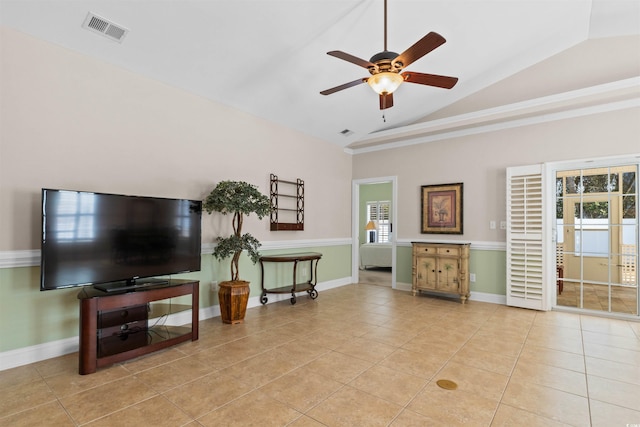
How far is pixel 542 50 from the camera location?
4.23 m

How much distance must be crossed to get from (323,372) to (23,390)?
2147 millimetres

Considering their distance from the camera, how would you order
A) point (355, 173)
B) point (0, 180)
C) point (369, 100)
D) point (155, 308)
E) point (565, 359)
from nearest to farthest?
point (0, 180) → point (565, 359) → point (155, 308) → point (369, 100) → point (355, 173)

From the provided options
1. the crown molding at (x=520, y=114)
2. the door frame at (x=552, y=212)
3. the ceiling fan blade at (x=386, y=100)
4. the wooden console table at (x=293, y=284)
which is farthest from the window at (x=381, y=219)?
the ceiling fan blade at (x=386, y=100)

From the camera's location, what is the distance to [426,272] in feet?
17.3

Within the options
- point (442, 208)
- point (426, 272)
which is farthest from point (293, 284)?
point (442, 208)

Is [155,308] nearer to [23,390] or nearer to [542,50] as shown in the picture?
[23,390]

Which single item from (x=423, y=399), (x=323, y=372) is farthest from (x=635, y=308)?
(x=323, y=372)

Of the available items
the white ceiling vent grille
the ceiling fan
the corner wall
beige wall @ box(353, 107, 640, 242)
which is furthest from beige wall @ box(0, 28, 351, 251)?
beige wall @ box(353, 107, 640, 242)

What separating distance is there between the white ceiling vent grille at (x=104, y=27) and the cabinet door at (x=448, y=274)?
16.1ft

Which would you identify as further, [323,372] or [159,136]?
[159,136]

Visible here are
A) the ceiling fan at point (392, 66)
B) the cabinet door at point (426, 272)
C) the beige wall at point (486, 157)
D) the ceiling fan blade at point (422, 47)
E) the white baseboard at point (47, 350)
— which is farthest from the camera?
the cabinet door at point (426, 272)

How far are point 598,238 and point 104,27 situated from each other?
6.13 meters

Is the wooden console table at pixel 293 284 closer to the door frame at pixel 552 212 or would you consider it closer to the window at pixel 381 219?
the door frame at pixel 552 212

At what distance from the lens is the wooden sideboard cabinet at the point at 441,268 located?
4977 mm
